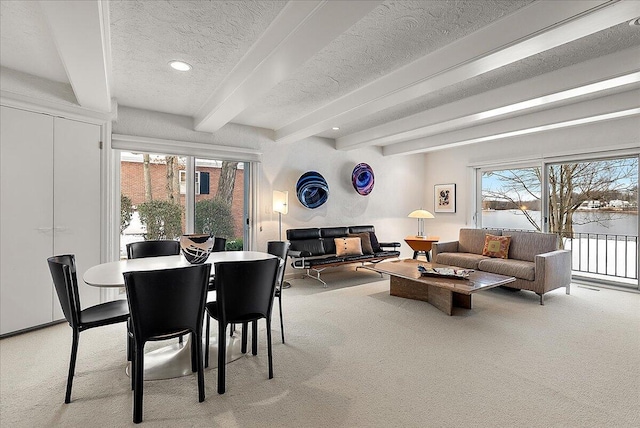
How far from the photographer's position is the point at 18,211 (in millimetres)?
3178

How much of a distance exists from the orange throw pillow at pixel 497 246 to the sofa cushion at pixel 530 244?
97 millimetres

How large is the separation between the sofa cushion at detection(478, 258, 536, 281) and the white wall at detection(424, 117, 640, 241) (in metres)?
1.96

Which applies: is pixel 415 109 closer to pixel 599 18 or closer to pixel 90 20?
pixel 599 18

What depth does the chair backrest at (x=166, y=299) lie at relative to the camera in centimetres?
186

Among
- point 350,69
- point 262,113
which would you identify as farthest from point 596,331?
point 262,113

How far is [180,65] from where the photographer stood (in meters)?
3.03

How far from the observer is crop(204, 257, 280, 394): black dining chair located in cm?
217

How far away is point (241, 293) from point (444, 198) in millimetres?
5875

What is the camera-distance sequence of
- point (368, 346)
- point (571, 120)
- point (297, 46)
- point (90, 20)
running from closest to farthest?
Answer: point (90, 20)
point (297, 46)
point (368, 346)
point (571, 120)

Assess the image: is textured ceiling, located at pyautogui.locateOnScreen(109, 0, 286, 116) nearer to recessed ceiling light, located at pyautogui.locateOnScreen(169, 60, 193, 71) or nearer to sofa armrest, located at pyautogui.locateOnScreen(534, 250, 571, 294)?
recessed ceiling light, located at pyautogui.locateOnScreen(169, 60, 193, 71)

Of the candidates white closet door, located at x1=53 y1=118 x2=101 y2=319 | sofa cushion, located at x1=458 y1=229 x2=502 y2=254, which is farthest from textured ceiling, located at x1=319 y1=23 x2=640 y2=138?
white closet door, located at x1=53 y1=118 x2=101 y2=319

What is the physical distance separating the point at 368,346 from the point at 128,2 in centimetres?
310

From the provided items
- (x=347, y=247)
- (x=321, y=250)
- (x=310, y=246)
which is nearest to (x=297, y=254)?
(x=310, y=246)

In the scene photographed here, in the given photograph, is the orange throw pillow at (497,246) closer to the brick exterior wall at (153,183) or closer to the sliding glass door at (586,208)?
the sliding glass door at (586,208)
